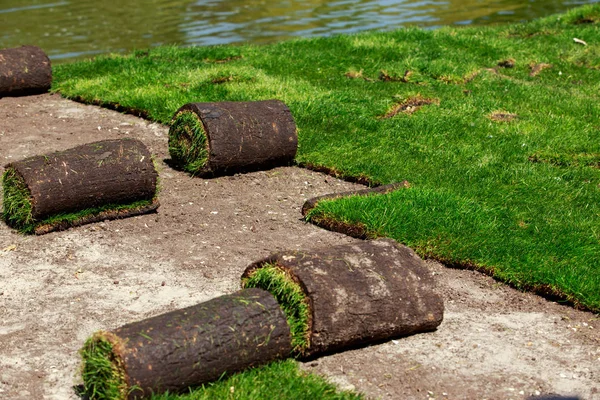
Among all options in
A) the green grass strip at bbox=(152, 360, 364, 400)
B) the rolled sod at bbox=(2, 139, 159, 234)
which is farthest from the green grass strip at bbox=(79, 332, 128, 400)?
the rolled sod at bbox=(2, 139, 159, 234)

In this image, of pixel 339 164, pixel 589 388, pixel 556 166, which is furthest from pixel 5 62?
pixel 589 388

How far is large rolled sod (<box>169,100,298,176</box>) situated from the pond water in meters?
9.22

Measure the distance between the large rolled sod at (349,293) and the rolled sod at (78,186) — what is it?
2507mm

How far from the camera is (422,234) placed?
791 centimetres

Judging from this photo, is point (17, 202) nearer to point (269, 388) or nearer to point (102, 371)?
point (102, 371)

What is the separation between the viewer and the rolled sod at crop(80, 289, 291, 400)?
5156 mm

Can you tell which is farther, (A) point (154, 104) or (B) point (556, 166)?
(A) point (154, 104)

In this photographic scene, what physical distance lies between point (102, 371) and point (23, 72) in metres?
8.78

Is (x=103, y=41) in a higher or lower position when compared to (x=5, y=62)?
lower

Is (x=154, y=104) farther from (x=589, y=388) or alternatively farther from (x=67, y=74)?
(x=589, y=388)

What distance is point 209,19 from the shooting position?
22312 mm

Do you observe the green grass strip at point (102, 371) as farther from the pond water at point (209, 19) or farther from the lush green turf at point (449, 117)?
the pond water at point (209, 19)

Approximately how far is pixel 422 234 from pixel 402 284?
1787 millimetres

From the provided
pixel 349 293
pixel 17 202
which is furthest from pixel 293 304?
pixel 17 202
